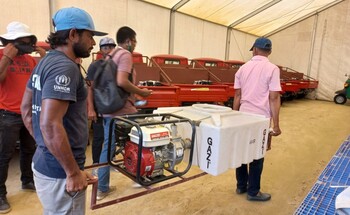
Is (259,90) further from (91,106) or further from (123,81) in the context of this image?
(91,106)

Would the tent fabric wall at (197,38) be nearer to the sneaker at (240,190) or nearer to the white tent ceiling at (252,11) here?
the white tent ceiling at (252,11)

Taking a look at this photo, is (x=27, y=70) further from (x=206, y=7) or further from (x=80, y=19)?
(x=206, y=7)

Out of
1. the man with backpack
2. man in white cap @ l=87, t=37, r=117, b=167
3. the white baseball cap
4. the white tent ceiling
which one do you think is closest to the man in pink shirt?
the man with backpack

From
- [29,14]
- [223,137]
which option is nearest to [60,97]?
[223,137]

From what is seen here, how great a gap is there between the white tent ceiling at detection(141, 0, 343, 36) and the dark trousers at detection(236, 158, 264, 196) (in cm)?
568

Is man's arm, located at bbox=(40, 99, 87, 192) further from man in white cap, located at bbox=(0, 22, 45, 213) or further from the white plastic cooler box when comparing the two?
man in white cap, located at bbox=(0, 22, 45, 213)

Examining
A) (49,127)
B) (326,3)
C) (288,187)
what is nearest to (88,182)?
(49,127)

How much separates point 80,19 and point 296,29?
12.4 meters

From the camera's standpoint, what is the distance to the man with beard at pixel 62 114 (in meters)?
1.01

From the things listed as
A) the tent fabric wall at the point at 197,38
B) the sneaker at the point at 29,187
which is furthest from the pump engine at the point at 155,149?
the tent fabric wall at the point at 197,38

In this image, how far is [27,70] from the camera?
89.3 inches

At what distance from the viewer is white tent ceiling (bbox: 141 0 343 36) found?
7.59m

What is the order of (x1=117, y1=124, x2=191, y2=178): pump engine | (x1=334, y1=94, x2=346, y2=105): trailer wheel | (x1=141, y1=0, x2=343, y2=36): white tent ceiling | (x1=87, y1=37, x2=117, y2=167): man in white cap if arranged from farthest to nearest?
(x1=334, y1=94, x2=346, y2=105): trailer wheel < (x1=141, y1=0, x2=343, y2=36): white tent ceiling < (x1=87, y1=37, x2=117, y2=167): man in white cap < (x1=117, y1=124, x2=191, y2=178): pump engine

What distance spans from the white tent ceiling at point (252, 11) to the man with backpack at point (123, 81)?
5.13 m
